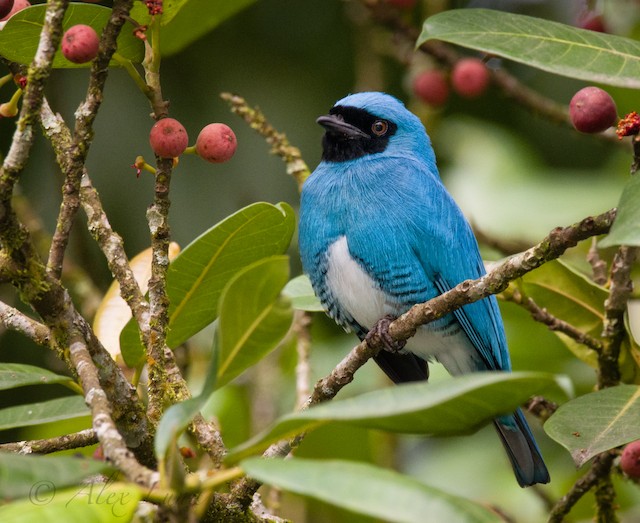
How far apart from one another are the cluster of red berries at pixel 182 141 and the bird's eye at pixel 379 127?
178cm

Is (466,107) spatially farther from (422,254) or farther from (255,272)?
(255,272)

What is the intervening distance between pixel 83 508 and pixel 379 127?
275 centimetres

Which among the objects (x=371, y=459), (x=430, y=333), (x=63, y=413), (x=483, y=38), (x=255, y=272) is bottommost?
(x=371, y=459)

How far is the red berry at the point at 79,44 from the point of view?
1.95m

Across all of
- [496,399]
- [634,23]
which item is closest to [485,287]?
[496,399]

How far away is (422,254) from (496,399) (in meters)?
2.01

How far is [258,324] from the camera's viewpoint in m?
1.80

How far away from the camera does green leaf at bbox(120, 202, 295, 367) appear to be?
2.50 meters

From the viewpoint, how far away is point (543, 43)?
7.93 ft

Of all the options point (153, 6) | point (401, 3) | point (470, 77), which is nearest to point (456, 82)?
point (470, 77)

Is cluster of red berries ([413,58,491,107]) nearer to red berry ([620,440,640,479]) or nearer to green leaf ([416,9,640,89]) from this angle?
green leaf ([416,9,640,89])

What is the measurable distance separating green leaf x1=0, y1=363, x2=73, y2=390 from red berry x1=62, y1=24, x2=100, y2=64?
2.33ft

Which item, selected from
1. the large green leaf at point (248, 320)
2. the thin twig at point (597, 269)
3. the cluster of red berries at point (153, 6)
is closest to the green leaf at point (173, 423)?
the large green leaf at point (248, 320)

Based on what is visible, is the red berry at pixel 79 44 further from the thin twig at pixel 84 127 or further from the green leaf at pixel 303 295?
the green leaf at pixel 303 295
